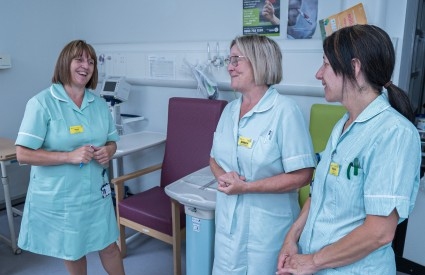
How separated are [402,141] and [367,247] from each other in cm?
26

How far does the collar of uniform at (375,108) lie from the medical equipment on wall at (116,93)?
6.85ft

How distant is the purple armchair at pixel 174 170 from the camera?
2.03 meters

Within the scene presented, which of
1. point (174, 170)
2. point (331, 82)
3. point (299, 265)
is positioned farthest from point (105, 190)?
point (331, 82)

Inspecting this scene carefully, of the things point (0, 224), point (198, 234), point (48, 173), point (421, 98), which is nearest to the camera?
point (48, 173)

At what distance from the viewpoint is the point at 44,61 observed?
331 cm

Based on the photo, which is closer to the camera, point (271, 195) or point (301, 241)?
point (301, 241)

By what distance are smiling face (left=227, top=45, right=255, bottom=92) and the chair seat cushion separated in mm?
908

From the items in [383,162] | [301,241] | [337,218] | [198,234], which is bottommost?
[198,234]

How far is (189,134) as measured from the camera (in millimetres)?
2406

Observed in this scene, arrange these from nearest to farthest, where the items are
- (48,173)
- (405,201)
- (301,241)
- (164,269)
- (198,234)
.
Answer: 1. (405,201)
2. (301,241)
3. (48,173)
4. (198,234)
5. (164,269)

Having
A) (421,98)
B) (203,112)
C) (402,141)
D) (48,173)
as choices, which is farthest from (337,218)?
(421,98)

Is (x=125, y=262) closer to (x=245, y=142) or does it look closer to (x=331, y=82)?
(x=245, y=142)

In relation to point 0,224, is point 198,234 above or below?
above

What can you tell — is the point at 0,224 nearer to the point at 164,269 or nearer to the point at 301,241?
the point at 164,269
